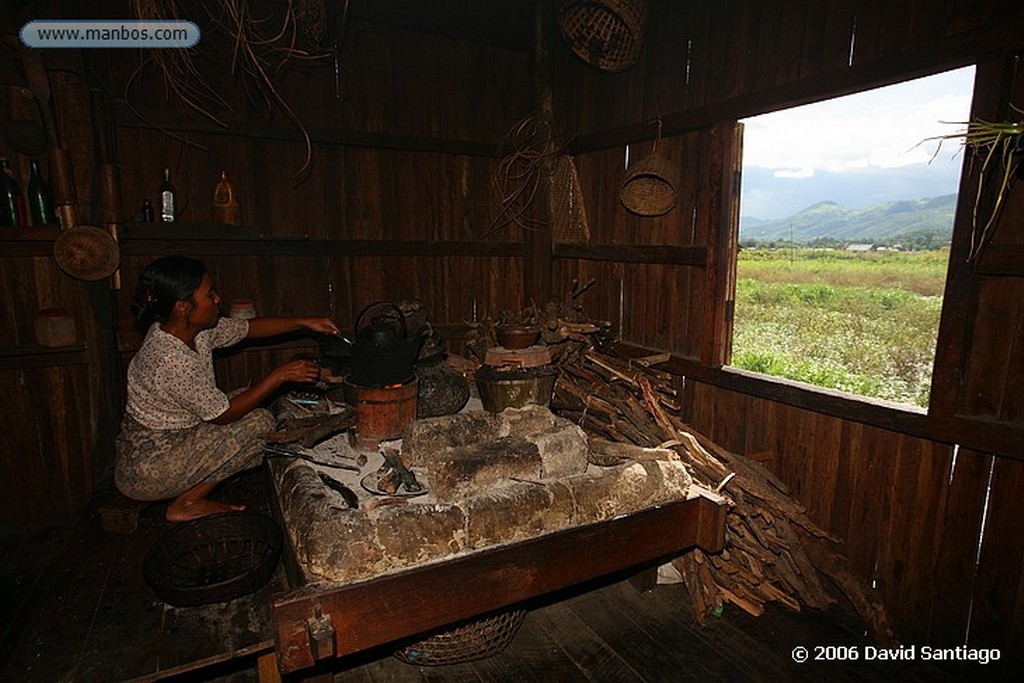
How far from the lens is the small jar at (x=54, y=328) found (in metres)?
3.65

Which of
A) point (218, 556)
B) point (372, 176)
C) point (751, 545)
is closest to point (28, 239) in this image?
point (372, 176)

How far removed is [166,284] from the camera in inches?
109

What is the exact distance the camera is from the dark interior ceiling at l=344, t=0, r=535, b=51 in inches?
171

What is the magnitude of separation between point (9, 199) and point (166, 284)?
1788mm

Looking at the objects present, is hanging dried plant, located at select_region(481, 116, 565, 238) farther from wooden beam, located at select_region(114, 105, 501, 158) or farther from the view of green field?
the view of green field

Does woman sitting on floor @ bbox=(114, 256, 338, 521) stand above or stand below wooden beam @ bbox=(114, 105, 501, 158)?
below

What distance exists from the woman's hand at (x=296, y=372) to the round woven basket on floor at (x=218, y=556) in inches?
30.4

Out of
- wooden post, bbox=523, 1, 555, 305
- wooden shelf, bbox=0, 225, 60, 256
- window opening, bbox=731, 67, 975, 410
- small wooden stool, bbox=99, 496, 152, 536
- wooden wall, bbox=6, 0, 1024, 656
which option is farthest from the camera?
wooden post, bbox=523, 1, 555, 305

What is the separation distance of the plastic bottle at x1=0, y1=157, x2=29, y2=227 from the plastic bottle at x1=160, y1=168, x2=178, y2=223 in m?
0.80

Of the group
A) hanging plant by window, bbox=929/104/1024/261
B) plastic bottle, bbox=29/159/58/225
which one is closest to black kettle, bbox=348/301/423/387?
plastic bottle, bbox=29/159/58/225

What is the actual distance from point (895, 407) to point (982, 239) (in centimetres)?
94

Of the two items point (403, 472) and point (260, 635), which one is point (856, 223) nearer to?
point (403, 472)

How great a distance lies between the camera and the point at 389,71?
4.67 metres

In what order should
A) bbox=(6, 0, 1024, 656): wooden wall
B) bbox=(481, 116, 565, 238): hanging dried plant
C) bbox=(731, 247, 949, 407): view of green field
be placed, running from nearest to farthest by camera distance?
bbox=(6, 0, 1024, 656): wooden wall < bbox=(481, 116, 565, 238): hanging dried plant < bbox=(731, 247, 949, 407): view of green field
